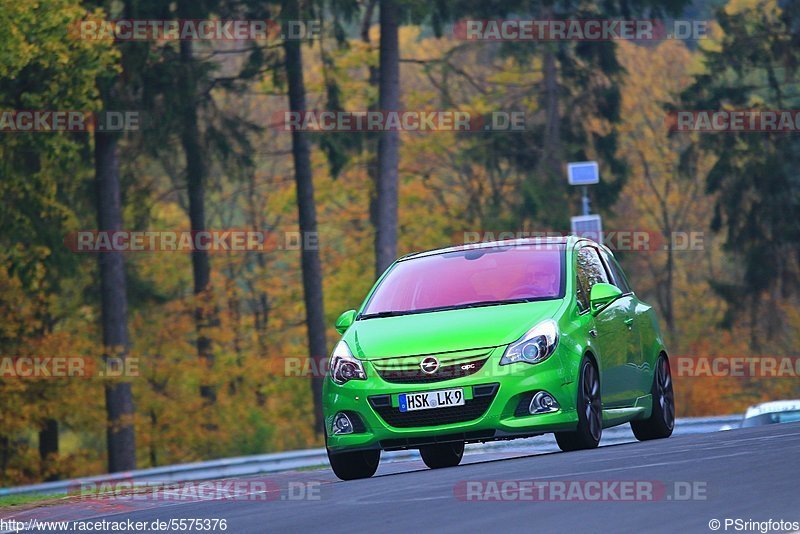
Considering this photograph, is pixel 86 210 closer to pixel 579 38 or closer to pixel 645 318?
pixel 579 38

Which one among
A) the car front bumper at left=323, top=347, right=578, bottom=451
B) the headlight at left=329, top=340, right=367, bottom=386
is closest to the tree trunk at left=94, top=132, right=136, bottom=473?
the headlight at left=329, top=340, right=367, bottom=386

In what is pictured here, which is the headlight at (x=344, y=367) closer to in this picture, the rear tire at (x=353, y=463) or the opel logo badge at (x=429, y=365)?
the opel logo badge at (x=429, y=365)

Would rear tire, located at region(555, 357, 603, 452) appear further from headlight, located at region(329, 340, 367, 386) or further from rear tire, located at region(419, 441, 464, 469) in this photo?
rear tire, located at region(419, 441, 464, 469)

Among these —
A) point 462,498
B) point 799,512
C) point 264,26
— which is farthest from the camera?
point 264,26

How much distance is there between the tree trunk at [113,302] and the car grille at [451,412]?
69.5ft

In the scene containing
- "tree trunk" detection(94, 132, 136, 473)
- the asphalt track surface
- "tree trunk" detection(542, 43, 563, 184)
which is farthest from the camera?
"tree trunk" detection(542, 43, 563, 184)

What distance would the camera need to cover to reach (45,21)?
81.7ft

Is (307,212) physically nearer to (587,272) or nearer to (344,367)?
(587,272)

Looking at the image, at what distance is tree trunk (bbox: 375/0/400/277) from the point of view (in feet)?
107

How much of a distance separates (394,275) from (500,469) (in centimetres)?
272

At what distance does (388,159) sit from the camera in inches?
1303

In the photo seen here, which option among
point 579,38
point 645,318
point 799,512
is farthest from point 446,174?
point 799,512

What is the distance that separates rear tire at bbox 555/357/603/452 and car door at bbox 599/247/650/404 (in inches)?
31.8

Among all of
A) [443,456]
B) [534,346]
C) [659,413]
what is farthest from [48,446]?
[534,346]
